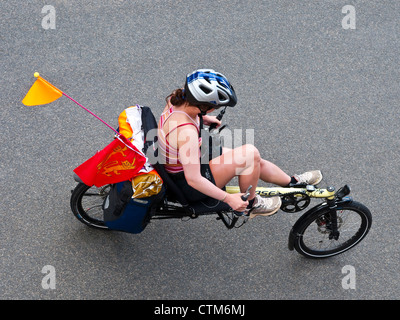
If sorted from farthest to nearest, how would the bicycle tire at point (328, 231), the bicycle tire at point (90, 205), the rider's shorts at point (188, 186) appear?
1. the bicycle tire at point (90, 205)
2. the bicycle tire at point (328, 231)
3. the rider's shorts at point (188, 186)

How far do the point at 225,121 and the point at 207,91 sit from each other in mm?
1651

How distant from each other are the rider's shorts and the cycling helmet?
55 centimetres

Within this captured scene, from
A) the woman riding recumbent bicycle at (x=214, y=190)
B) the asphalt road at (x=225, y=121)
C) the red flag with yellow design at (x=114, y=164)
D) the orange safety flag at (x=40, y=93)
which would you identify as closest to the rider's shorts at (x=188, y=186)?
the woman riding recumbent bicycle at (x=214, y=190)

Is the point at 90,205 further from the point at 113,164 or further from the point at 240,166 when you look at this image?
the point at 240,166

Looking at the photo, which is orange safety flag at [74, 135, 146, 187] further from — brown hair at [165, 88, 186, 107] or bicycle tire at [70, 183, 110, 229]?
bicycle tire at [70, 183, 110, 229]

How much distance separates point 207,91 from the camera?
127 inches

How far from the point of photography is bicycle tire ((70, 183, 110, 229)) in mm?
3932

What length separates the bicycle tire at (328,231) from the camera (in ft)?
12.3

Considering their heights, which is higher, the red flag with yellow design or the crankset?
the red flag with yellow design

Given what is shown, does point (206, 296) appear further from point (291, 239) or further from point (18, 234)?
point (18, 234)

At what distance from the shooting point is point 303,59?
5.33m

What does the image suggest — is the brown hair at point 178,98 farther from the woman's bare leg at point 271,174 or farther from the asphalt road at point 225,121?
the asphalt road at point 225,121

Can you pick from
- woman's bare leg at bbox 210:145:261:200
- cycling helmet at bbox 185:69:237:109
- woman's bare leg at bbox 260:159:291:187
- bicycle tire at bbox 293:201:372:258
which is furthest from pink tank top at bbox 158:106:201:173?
bicycle tire at bbox 293:201:372:258
